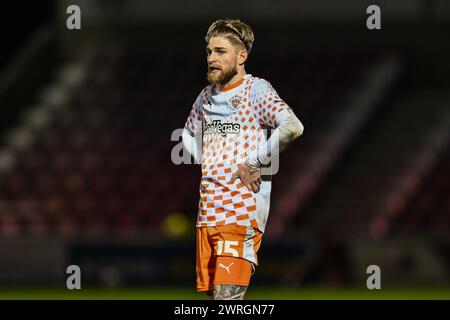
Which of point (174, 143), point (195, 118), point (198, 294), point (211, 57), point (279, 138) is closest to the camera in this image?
point (279, 138)

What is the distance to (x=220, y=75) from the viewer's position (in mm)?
6770

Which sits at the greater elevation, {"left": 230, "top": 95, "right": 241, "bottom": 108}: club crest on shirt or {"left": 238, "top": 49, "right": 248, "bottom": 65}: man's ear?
{"left": 238, "top": 49, "right": 248, "bottom": 65}: man's ear

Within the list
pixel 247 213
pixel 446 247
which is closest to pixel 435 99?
pixel 446 247

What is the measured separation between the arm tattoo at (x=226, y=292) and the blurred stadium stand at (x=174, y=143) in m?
11.9

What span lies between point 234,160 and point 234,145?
0.30 feet

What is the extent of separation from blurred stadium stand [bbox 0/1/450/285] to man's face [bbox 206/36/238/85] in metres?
11.9

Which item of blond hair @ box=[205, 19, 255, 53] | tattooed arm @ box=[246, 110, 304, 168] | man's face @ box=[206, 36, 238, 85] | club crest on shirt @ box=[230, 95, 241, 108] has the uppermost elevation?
blond hair @ box=[205, 19, 255, 53]

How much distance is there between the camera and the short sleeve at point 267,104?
670 centimetres

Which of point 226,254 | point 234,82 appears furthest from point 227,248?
point 234,82

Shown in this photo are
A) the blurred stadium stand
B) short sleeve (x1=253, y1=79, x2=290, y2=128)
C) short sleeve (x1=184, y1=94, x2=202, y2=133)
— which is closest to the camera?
short sleeve (x1=253, y1=79, x2=290, y2=128)

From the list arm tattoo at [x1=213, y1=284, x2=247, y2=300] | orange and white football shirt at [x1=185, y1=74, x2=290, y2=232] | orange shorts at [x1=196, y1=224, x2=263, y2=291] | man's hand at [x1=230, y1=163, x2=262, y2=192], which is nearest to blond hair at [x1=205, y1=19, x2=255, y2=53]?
orange and white football shirt at [x1=185, y1=74, x2=290, y2=232]

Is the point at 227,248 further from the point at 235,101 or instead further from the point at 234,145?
the point at 235,101

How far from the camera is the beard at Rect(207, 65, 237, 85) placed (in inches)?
266

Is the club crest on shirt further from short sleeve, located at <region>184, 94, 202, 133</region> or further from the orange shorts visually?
the orange shorts
